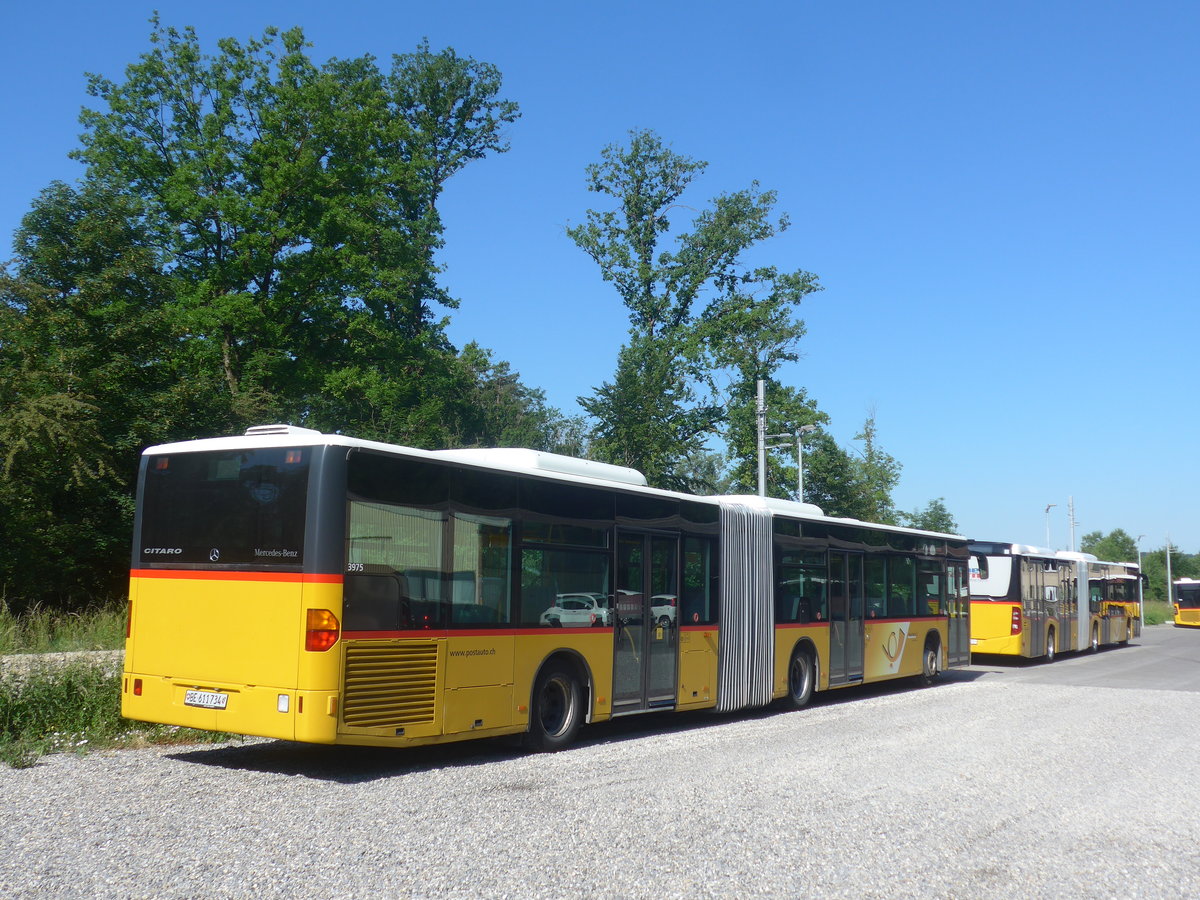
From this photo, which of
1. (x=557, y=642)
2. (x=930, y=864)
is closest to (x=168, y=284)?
(x=557, y=642)

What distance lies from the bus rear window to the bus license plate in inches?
42.2

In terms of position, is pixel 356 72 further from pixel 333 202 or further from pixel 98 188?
pixel 98 188

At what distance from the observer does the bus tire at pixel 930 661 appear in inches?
827

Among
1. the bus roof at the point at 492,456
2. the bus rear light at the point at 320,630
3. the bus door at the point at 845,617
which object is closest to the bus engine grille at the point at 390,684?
the bus rear light at the point at 320,630

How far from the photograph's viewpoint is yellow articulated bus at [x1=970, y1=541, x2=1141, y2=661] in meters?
26.6

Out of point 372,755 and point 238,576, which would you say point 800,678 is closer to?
point 372,755

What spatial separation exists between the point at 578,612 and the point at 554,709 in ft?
3.33

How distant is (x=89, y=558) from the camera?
80.6 feet

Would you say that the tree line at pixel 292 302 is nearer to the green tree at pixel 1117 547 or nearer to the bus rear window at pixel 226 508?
the bus rear window at pixel 226 508

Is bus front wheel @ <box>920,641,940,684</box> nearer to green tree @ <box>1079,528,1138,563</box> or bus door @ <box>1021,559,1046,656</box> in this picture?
bus door @ <box>1021,559,1046,656</box>

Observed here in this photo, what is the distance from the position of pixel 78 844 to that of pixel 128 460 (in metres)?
19.4

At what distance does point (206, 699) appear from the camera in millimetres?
9492

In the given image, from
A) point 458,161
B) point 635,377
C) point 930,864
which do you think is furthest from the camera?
point 458,161

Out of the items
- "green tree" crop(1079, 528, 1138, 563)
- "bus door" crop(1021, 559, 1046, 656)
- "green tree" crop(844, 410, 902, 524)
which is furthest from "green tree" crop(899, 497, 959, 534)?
"green tree" crop(1079, 528, 1138, 563)
